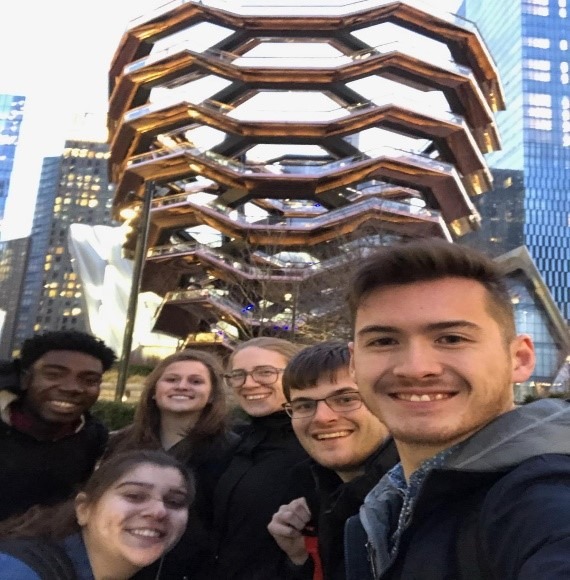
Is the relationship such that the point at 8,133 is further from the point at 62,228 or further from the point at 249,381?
the point at 249,381

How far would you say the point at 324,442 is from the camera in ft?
7.22

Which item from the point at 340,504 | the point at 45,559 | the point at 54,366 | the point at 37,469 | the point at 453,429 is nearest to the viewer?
the point at 453,429

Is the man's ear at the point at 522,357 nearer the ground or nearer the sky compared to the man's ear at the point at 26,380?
nearer the sky

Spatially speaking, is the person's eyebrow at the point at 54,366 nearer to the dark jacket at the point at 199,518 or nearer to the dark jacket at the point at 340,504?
the dark jacket at the point at 199,518

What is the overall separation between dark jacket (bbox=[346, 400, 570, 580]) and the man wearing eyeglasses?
2.56ft

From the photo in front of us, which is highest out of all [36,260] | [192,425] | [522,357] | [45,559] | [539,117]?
[539,117]

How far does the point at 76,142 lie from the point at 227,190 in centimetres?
8563

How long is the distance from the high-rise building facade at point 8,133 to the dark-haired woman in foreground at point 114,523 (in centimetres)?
12195

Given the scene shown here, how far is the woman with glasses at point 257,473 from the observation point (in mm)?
2707

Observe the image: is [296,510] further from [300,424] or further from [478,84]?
[478,84]

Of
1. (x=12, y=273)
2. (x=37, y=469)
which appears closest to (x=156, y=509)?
(x=37, y=469)

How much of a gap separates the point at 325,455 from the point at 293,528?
365 millimetres

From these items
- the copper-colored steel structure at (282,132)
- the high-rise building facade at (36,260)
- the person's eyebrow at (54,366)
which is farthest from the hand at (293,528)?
the high-rise building facade at (36,260)

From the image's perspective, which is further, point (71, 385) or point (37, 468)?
point (71, 385)
